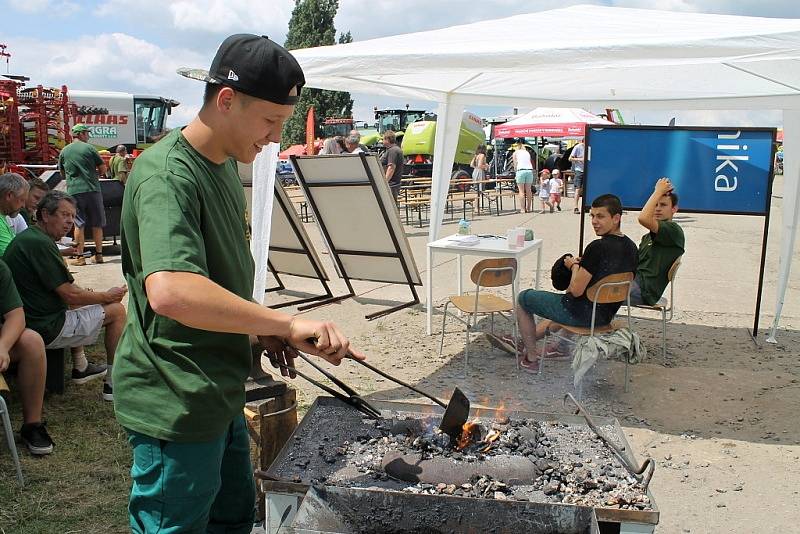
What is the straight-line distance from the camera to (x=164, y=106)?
22.8m

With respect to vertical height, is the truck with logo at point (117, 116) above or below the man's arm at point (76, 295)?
above

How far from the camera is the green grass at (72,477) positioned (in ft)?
11.2

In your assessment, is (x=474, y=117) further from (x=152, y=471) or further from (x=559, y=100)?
(x=152, y=471)

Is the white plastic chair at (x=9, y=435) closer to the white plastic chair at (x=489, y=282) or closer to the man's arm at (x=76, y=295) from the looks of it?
the man's arm at (x=76, y=295)

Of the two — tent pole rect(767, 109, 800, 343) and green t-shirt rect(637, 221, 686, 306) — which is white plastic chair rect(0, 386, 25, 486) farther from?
tent pole rect(767, 109, 800, 343)

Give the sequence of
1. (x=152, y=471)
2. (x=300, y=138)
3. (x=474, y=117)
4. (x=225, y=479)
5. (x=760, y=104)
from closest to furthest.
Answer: (x=152, y=471) < (x=225, y=479) < (x=760, y=104) < (x=474, y=117) < (x=300, y=138)

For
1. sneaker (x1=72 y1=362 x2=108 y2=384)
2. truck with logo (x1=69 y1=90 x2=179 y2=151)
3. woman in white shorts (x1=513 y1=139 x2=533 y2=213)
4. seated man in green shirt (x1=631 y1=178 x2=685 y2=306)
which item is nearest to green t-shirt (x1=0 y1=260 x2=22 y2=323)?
sneaker (x1=72 y1=362 x2=108 y2=384)

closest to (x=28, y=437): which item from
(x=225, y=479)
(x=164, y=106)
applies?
(x=225, y=479)

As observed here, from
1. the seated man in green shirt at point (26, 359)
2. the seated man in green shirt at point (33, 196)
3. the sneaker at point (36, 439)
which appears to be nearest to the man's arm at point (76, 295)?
the seated man in green shirt at point (26, 359)

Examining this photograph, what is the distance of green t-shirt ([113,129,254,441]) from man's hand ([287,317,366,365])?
0.25m

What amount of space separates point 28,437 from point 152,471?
277cm

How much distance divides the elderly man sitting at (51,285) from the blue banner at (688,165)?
462 centimetres

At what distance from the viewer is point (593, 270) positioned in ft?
17.1

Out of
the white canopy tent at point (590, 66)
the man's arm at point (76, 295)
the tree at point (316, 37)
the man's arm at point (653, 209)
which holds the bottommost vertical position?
the man's arm at point (76, 295)
